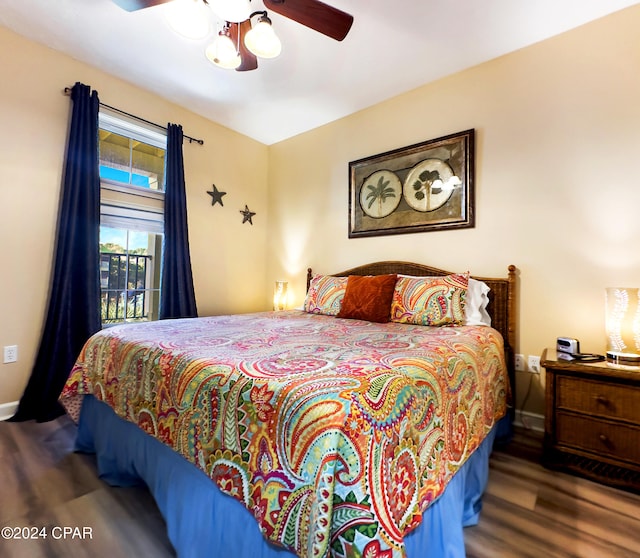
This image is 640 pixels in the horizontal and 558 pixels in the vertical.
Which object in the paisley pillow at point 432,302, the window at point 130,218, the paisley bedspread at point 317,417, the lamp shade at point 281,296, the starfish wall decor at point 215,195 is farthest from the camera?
the lamp shade at point 281,296

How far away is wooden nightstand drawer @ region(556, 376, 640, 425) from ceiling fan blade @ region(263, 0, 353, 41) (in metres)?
2.23

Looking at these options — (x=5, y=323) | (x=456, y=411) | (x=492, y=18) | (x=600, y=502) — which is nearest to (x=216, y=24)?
(x=492, y=18)

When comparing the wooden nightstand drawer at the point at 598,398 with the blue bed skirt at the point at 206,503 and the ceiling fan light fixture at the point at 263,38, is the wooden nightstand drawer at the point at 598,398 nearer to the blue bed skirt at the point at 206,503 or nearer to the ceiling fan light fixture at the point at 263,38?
the blue bed skirt at the point at 206,503

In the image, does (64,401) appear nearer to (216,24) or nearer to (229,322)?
(229,322)

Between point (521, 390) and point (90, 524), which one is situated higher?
point (521, 390)

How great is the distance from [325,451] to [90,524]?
1.22 meters

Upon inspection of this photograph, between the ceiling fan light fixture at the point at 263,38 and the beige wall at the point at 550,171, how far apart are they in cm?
157

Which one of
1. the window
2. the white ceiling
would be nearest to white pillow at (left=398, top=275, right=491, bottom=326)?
the white ceiling

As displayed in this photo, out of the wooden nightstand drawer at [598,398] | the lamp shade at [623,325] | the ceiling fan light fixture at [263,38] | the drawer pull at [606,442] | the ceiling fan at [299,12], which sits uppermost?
the ceiling fan at [299,12]

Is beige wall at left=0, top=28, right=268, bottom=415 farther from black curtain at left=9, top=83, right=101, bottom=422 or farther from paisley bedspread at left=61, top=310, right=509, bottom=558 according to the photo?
paisley bedspread at left=61, top=310, right=509, bottom=558

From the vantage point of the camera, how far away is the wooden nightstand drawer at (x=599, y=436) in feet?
5.10

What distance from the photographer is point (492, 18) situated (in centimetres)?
205

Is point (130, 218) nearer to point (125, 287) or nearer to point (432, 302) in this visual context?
point (125, 287)

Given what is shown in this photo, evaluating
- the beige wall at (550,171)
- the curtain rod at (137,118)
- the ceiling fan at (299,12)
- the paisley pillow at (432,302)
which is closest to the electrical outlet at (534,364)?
the beige wall at (550,171)
